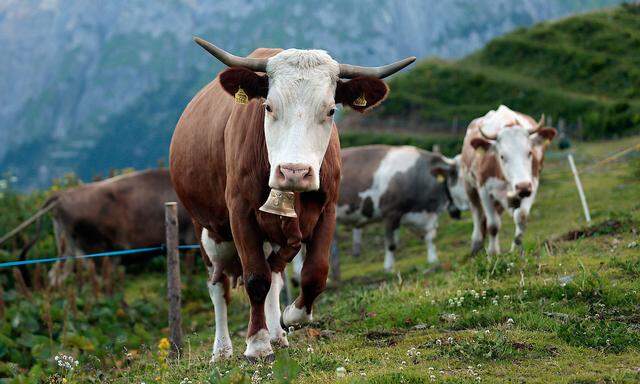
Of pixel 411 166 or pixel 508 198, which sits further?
pixel 411 166

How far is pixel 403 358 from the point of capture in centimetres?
506

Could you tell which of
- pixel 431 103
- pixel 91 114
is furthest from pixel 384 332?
pixel 91 114

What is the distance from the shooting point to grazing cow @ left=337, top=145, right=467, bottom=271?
1416 centimetres

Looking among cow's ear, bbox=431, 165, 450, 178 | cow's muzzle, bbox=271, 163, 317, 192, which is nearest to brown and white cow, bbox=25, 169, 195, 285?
cow's ear, bbox=431, 165, 450, 178

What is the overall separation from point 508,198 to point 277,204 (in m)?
5.94

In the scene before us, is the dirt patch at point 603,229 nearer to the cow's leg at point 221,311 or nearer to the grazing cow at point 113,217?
the cow's leg at point 221,311

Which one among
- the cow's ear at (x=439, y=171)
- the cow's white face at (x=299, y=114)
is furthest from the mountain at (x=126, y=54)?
the cow's white face at (x=299, y=114)

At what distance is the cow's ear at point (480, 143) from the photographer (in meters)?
10.7

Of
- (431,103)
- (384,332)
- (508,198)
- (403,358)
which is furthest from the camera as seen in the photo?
(431,103)

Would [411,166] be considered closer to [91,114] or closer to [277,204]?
[277,204]

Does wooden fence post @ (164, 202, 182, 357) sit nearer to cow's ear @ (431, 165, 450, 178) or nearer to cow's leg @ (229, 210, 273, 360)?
cow's leg @ (229, 210, 273, 360)

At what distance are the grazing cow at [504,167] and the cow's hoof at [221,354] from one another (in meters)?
4.42

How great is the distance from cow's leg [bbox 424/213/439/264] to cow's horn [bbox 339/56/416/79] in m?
8.21

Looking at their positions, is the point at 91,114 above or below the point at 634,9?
below
